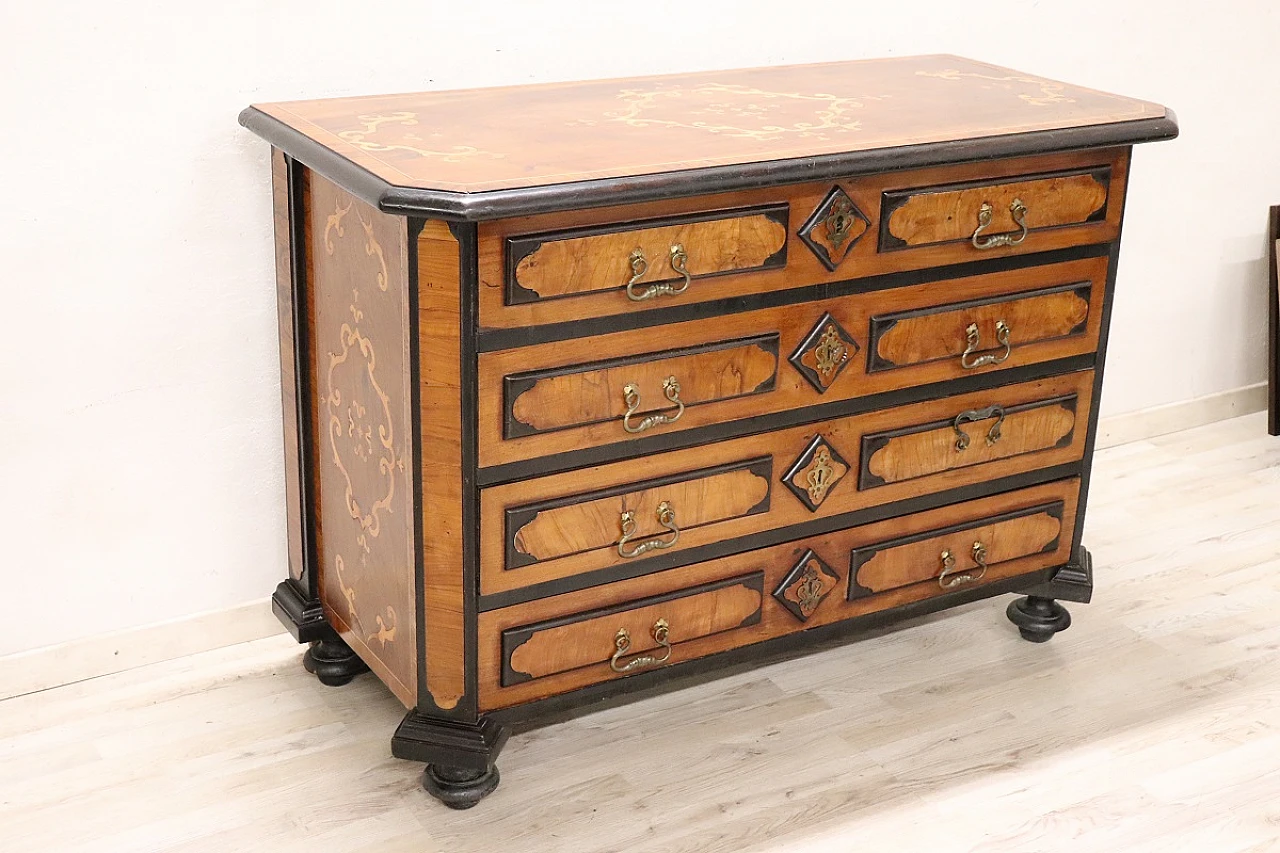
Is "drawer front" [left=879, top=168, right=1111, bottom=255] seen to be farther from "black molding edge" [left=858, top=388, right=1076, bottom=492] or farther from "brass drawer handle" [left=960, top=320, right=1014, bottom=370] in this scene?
"black molding edge" [left=858, top=388, right=1076, bottom=492]

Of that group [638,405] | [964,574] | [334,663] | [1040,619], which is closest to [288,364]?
[334,663]

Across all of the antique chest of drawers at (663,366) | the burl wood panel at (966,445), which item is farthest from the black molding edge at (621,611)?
the burl wood panel at (966,445)

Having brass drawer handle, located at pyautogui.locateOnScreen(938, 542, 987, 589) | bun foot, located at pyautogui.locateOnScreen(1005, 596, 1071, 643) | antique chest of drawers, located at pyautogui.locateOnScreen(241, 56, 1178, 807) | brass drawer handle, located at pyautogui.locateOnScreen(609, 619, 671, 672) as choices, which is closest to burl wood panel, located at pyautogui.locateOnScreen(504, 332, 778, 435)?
antique chest of drawers, located at pyautogui.locateOnScreen(241, 56, 1178, 807)

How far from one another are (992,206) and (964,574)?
24.8 inches

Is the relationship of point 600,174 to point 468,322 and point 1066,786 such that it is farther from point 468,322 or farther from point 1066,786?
point 1066,786

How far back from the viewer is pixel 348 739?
7.74ft

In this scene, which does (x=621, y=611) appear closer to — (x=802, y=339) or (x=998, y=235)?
(x=802, y=339)

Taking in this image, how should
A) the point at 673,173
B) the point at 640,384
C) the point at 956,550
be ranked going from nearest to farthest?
the point at 673,173
the point at 640,384
the point at 956,550

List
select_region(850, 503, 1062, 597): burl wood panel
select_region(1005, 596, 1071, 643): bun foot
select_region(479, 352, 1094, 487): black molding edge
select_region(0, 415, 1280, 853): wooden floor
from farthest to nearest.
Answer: select_region(1005, 596, 1071, 643): bun foot
select_region(850, 503, 1062, 597): burl wood panel
select_region(0, 415, 1280, 853): wooden floor
select_region(479, 352, 1094, 487): black molding edge

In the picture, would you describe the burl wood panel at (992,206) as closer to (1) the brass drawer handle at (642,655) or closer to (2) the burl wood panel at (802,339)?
A: (2) the burl wood panel at (802,339)

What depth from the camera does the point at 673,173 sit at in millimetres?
1944

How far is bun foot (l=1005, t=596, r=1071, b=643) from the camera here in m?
2.68

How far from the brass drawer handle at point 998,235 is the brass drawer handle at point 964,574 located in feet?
1.70

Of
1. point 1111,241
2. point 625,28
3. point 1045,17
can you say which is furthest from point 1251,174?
point 625,28
